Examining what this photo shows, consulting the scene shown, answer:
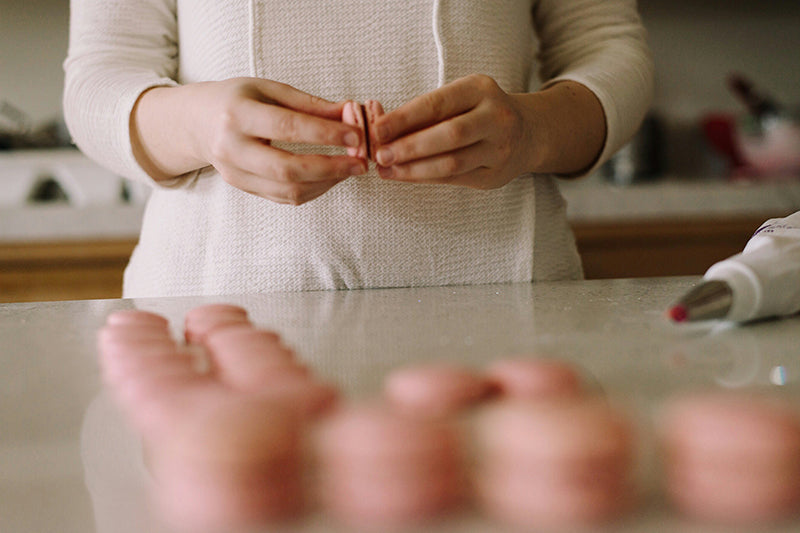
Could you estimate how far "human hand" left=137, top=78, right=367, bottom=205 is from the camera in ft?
1.59

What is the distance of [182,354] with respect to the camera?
33 centimetres

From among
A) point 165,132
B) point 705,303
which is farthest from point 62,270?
point 705,303

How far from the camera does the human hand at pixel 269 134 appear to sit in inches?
19.1

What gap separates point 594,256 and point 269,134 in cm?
102

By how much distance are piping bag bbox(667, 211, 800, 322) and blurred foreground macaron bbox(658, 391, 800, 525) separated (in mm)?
181

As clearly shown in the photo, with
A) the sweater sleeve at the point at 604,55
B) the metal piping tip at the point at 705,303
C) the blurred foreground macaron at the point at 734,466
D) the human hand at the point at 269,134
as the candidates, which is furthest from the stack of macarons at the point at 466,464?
the sweater sleeve at the point at 604,55

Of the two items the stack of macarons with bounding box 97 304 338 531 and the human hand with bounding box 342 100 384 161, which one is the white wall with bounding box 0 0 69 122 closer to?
the human hand with bounding box 342 100 384 161

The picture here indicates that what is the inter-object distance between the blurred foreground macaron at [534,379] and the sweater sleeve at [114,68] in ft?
1.58

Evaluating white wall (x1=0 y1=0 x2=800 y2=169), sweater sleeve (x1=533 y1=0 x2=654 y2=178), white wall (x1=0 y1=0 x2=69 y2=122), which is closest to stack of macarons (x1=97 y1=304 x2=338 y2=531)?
sweater sleeve (x1=533 y1=0 x2=654 y2=178)

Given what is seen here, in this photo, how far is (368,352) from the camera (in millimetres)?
359

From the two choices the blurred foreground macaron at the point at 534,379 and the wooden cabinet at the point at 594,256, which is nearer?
the blurred foreground macaron at the point at 534,379

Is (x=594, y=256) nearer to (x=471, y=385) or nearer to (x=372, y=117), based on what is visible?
(x=372, y=117)

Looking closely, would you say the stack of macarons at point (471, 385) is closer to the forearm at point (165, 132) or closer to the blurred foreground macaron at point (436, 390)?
the blurred foreground macaron at point (436, 390)

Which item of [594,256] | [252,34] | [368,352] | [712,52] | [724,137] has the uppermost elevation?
[712,52]
